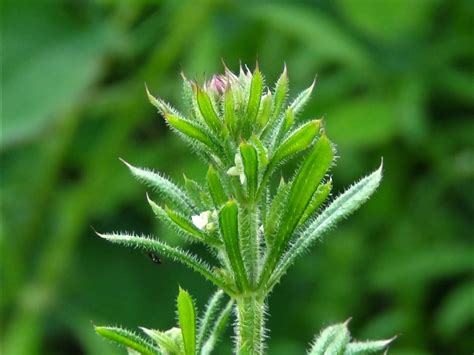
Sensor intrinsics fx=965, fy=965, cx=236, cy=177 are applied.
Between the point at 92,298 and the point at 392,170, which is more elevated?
the point at 392,170

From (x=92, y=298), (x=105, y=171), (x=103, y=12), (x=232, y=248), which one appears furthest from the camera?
(x=103, y=12)

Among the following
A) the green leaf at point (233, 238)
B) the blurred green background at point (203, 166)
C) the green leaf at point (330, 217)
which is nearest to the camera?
the green leaf at point (233, 238)

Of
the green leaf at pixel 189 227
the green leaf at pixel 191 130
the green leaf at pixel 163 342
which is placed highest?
the green leaf at pixel 191 130

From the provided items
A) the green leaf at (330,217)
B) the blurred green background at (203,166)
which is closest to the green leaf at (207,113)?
the green leaf at (330,217)

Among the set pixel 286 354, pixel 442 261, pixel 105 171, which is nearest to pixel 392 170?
pixel 442 261

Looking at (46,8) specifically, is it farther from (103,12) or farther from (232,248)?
(232,248)

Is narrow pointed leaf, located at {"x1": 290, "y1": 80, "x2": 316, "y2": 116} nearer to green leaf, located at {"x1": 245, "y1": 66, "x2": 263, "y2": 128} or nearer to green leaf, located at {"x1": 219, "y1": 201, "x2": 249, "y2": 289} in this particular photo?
green leaf, located at {"x1": 245, "y1": 66, "x2": 263, "y2": 128}

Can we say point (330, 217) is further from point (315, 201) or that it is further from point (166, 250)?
point (166, 250)

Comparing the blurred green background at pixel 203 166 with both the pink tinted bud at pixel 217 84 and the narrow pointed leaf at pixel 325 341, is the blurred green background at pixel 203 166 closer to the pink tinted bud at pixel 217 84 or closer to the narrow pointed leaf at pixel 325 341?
the narrow pointed leaf at pixel 325 341

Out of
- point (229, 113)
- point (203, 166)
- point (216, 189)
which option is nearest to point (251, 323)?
point (216, 189)
